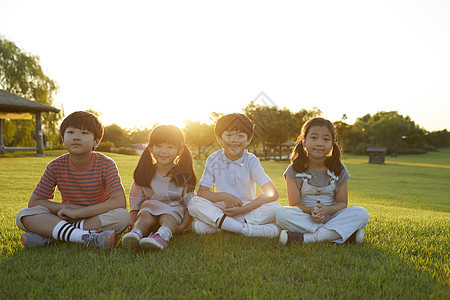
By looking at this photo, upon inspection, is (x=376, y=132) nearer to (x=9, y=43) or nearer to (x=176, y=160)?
(x=9, y=43)

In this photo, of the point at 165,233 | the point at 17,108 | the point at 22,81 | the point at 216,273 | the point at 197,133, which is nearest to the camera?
the point at 216,273

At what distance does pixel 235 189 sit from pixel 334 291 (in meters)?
1.64

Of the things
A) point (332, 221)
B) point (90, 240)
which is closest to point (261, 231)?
point (332, 221)

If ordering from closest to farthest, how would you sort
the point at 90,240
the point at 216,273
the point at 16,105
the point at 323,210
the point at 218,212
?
the point at 216,273
the point at 90,240
the point at 323,210
the point at 218,212
the point at 16,105

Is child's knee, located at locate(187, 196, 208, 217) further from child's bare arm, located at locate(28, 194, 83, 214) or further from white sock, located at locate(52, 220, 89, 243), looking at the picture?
child's bare arm, located at locate(28, 194, 83, 214)

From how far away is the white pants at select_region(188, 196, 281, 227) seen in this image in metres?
2.96

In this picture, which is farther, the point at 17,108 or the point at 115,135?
the point at 115,135

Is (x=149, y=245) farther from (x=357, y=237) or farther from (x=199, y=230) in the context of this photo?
(x=357, y=237)

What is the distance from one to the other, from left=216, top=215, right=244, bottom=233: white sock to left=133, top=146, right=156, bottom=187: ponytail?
813 millimetres

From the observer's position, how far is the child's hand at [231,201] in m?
3.04

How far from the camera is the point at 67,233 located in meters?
2.56

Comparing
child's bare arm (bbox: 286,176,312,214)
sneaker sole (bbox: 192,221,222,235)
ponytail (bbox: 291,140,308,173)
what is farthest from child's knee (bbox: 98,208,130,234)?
ponytail (bbox: 291,140,308,173)

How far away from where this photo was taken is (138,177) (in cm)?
311

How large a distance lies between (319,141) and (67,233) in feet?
7.68
